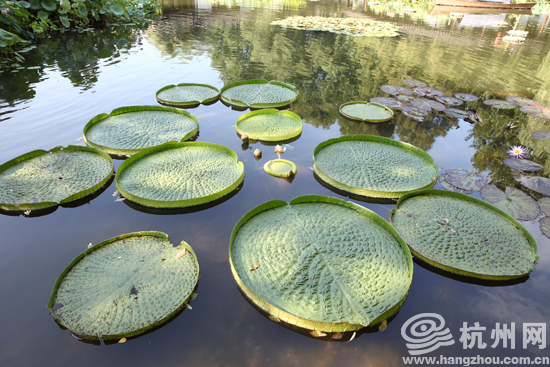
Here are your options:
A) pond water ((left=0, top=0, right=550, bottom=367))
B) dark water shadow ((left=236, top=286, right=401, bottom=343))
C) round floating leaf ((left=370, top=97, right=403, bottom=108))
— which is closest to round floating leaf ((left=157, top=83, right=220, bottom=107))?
pond water ((left=0, top=0, right=550, bottom=367))

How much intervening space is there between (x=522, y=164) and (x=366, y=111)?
2.41 meters

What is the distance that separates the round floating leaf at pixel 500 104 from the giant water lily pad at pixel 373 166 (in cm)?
317

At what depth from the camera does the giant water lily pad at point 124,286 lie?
192cm

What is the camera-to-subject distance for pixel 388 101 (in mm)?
5672

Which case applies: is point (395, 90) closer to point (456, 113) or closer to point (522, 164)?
point (456, 113)

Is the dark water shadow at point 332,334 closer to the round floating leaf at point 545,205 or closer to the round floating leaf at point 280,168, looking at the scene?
the round floating leaf at point 280,168

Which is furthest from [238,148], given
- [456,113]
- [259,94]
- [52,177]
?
[456,113]

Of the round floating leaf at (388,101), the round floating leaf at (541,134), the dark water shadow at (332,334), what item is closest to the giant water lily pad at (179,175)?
the dark water shadow at (332,334)

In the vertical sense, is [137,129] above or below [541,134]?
below

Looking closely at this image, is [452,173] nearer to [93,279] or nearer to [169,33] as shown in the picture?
[93,279]

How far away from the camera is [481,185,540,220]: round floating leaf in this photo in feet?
10.1

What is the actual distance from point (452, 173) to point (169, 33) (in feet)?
35.8

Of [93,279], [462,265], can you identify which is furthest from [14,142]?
[462,265]

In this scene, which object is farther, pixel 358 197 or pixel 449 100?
pixel 449 100
